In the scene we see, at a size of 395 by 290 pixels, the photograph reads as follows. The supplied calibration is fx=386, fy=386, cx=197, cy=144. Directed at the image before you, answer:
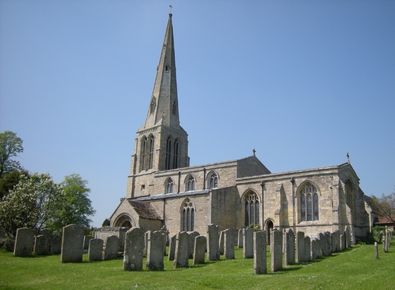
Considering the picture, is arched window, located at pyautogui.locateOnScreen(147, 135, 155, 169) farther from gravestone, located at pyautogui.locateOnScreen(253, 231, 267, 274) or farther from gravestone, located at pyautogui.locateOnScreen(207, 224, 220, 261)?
gravestone, located at pyautogui.locateOnScreen(253, 231, 267, 274)

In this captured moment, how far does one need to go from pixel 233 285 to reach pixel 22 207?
87.9 feet

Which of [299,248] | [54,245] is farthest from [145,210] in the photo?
[299,248]

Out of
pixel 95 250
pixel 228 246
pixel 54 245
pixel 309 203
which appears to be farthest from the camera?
pixel 309 203

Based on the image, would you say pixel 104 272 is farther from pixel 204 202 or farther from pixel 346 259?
pixel 204 202

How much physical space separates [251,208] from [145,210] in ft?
32.7

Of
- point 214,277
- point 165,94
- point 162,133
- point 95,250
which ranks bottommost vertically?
point 214,277

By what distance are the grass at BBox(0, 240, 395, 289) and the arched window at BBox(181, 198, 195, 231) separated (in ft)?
56.5

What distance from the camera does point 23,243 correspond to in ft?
76.7

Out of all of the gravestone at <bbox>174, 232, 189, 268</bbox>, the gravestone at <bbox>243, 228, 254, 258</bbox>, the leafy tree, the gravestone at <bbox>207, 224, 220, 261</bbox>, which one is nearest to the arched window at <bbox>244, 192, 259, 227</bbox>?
the gravestone at <bbox>243, 228, 254, 258</bbox>

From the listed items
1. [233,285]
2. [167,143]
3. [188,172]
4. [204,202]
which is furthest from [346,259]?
[167,143]

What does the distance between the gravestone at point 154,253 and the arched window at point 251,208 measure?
63.1 feet

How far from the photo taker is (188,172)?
141ft

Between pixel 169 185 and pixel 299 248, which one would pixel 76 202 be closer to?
pixel 169 185

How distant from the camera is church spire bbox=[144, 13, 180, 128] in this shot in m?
48.5
